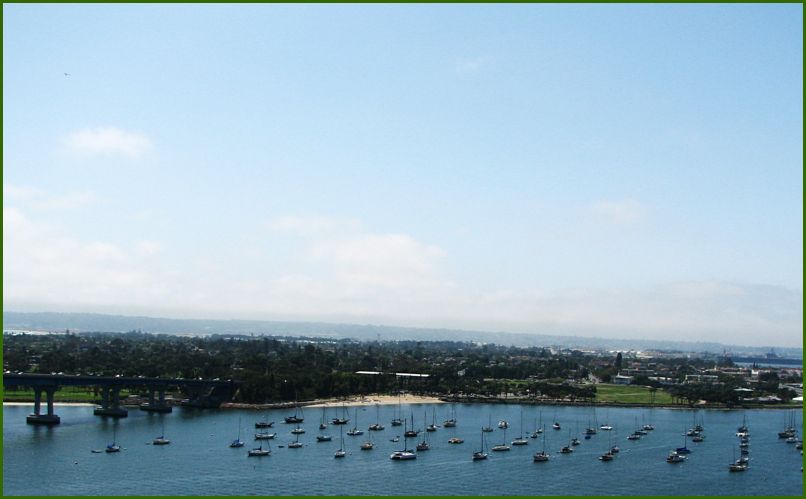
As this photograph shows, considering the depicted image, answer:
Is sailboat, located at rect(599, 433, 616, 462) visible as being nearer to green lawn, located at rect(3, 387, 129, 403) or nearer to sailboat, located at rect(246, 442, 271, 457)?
sailboat, located at rect(246, 442, 271, 457)

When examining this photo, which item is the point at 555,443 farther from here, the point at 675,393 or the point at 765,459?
Result: the point at 675,393

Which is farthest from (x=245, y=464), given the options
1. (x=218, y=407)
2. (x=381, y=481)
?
(x=218, y=407)

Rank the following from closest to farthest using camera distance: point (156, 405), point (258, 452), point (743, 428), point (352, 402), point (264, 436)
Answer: point (258, 452), point (264, 436), point (743, 428), point (156, 405), point (352, 402)

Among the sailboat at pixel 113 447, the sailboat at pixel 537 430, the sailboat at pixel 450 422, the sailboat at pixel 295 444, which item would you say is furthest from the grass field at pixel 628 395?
the sailboat at pixel 113 447

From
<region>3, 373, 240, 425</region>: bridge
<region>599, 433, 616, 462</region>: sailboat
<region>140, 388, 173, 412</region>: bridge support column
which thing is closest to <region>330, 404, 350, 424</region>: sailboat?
<region>3, 373, 240, 425</region>: bridge

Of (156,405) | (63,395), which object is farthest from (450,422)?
(63,395)

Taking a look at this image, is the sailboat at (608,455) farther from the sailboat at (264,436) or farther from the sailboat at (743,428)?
the sailboat at (264,436)

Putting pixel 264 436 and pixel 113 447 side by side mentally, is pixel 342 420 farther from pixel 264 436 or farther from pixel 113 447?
pixel 113 447
